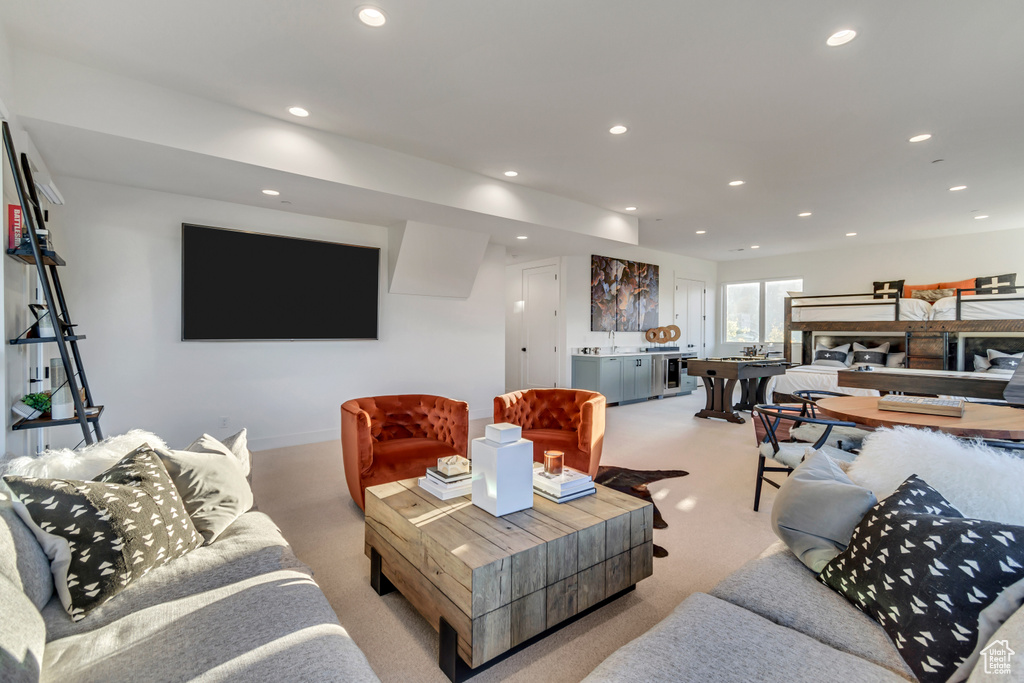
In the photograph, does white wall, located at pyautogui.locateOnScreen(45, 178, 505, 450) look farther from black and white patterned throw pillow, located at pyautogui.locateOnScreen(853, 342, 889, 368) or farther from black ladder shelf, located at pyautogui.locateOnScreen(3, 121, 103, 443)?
black and white patterned throw pillow, located at pyautogui.locateOnScreen(853, 342, 889, 368)

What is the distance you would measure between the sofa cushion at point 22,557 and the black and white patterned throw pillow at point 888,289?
Result: 9265 millimetres

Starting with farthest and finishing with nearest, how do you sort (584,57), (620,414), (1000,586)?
(620,414), (584,57), (1000,586)

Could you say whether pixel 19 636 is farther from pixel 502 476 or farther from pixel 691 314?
pixel 691 314

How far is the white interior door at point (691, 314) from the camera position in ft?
30.6

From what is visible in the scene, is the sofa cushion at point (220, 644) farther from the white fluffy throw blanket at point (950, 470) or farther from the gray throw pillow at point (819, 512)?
the white fluffy throw blanket at point (950, 470)

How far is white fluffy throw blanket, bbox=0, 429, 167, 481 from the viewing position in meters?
1.54

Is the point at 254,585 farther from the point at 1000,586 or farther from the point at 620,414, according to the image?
the point at 620,414

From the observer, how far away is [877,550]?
4.19 feet

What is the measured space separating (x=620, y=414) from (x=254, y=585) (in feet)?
18.8

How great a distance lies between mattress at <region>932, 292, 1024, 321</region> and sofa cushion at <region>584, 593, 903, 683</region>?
744 centimetres

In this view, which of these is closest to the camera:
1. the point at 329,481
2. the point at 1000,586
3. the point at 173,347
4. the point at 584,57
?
the point at 1000,586

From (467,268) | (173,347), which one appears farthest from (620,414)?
(173,347)

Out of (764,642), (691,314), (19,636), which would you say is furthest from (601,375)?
(19,636)

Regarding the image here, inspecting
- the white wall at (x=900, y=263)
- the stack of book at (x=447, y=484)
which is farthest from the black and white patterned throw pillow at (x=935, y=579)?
the white wall at (x=900, y=263)
